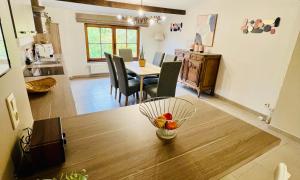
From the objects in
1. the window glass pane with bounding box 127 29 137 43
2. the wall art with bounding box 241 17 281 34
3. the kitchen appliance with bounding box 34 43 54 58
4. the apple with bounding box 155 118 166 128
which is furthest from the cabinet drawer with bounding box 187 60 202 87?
the kitchen appliance with bounding box 34 43 54 58

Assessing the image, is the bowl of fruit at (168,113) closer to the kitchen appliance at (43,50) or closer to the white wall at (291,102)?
the white wall at (291,102)

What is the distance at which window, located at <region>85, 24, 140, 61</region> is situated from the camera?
16.6ft

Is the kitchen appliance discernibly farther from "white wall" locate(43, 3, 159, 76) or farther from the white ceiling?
the white ceiling

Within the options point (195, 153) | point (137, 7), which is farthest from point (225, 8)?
point (195, 153)

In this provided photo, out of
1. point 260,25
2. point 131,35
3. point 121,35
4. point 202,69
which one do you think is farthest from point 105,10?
point 260,25

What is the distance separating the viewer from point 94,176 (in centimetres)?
65

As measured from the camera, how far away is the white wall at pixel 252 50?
2.67 metres

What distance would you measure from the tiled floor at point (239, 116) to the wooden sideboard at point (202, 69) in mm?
318

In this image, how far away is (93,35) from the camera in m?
5.09

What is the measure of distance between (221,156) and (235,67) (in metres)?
3.22

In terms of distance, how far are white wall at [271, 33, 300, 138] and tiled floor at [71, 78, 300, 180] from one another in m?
0.19

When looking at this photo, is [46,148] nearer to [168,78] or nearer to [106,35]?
[168,78]

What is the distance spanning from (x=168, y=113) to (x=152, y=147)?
23cm

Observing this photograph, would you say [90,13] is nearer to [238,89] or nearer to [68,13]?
[68,13]
